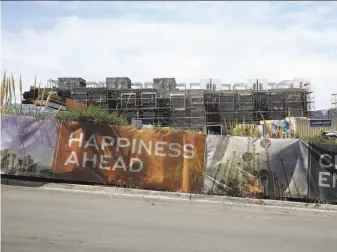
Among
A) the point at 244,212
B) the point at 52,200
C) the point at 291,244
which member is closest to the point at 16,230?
the point at 52,200

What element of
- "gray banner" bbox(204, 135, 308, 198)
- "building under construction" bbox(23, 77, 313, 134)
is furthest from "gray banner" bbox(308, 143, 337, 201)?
"building under construction" bbox(23, 77, 313, 134)

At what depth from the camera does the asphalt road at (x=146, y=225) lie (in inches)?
260

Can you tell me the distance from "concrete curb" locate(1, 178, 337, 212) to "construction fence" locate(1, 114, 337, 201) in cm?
39

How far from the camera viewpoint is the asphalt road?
21.6ft

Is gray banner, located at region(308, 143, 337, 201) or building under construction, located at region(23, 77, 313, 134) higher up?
building under construction, located at region(23, 77, 313, 134)

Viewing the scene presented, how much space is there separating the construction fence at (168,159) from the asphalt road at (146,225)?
1197 mm

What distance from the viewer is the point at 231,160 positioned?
1236cm

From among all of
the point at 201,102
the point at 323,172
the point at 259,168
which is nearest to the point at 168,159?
the point at 259,168

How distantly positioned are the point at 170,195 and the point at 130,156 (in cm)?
169

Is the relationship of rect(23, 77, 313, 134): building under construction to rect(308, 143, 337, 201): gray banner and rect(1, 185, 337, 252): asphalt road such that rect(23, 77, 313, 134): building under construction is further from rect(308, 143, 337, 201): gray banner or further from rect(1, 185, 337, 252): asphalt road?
rect(1, 185, 337, 252): asphalt road

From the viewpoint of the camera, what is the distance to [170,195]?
11.8m

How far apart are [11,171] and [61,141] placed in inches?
63.0

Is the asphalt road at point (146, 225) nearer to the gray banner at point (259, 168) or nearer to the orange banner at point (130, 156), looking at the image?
the gray banner at point (259, 168)

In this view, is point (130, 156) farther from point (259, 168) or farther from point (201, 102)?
point (201, 102)
